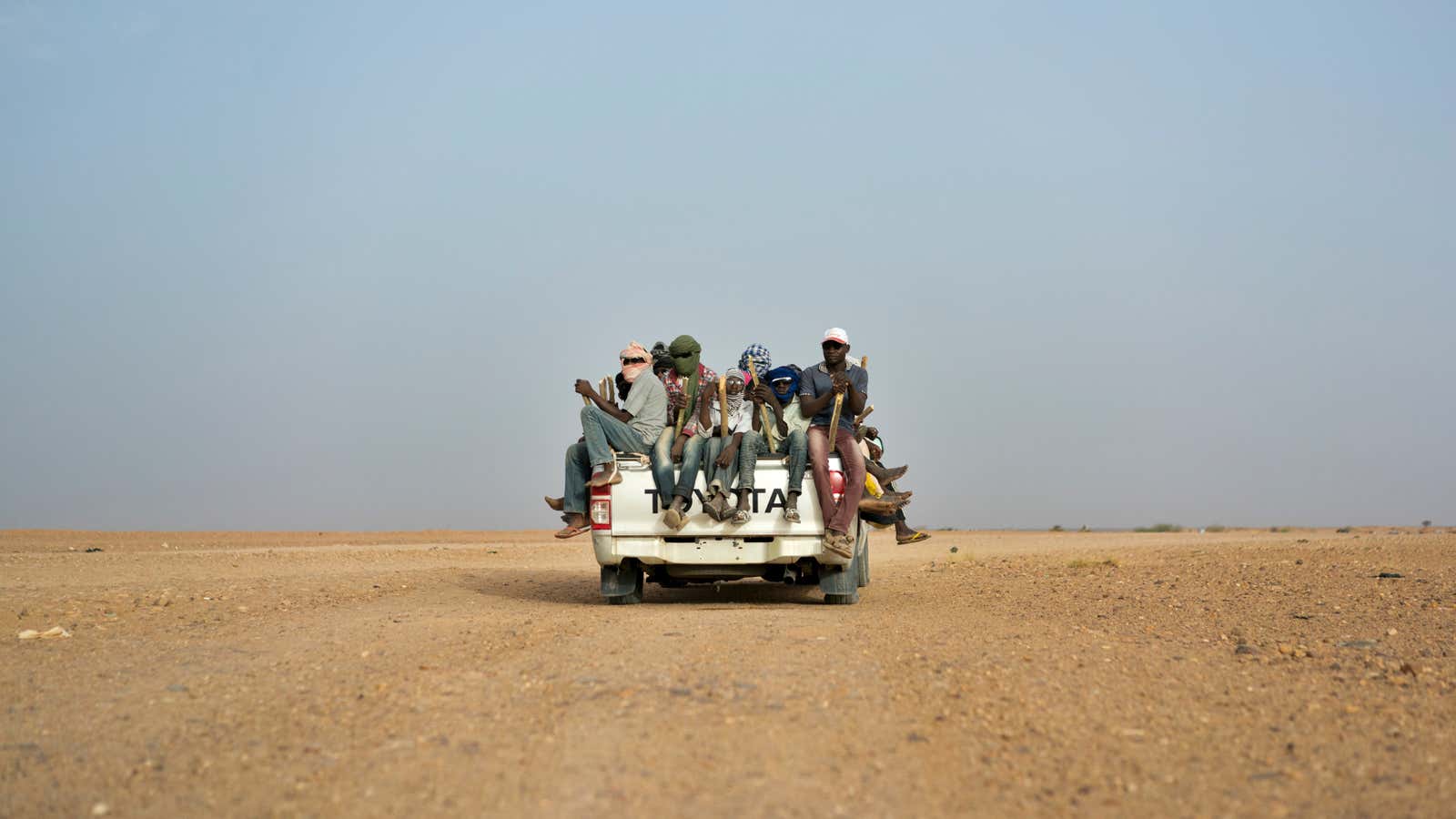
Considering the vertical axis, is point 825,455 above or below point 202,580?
above

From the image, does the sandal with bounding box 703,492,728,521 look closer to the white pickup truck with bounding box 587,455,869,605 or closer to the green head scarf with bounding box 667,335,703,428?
the white pickup truck with bounding box 587,455,869,605

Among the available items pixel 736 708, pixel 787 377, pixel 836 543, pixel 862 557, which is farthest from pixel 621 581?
pixel 736 708

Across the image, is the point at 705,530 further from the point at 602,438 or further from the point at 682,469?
the point at 602,438

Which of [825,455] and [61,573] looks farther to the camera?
[61,573]

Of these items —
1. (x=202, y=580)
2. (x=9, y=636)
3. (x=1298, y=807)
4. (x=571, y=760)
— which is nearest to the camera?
(x=1298, y=807)

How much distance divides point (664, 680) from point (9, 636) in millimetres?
6185

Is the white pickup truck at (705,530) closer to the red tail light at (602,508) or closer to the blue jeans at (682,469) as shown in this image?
the red tail light at (602,508)

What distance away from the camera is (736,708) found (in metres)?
5.96

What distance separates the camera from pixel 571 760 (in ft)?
16.7

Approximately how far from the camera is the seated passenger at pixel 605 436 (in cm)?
1145

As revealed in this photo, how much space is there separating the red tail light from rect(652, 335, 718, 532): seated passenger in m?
0.48

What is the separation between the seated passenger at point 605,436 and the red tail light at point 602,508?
0.10 metres

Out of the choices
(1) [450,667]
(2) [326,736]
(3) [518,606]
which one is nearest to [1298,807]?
(2) [326,736]

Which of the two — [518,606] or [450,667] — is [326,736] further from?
[518,606]
